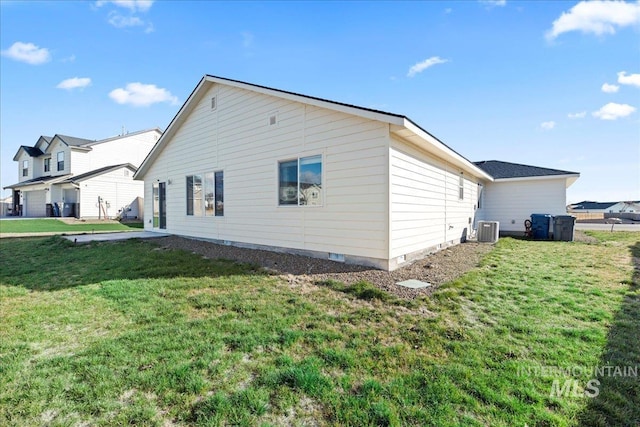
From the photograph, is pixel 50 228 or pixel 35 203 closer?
pixel 50 228

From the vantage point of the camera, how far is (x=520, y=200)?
49.7 feet

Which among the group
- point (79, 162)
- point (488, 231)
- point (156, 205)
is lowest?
point (488, 231)

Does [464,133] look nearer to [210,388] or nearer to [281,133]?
[281,133]

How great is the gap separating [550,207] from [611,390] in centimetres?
1508

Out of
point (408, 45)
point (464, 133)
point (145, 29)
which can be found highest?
point (145, 29)

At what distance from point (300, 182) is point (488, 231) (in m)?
7.93

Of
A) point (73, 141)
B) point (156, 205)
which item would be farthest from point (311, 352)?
point (73, 141)

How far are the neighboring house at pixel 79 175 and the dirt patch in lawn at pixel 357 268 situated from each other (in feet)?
61.3

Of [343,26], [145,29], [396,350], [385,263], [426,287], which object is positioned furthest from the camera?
[145,29]

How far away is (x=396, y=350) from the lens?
296 centimetres

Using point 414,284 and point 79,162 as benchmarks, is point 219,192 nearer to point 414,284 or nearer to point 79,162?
point 414,284

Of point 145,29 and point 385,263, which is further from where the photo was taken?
point 145,29

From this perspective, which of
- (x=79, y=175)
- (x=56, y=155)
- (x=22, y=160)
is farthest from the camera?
(x=22, y=160)

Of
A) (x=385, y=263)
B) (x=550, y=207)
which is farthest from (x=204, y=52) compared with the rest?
(x=550, y=207)
